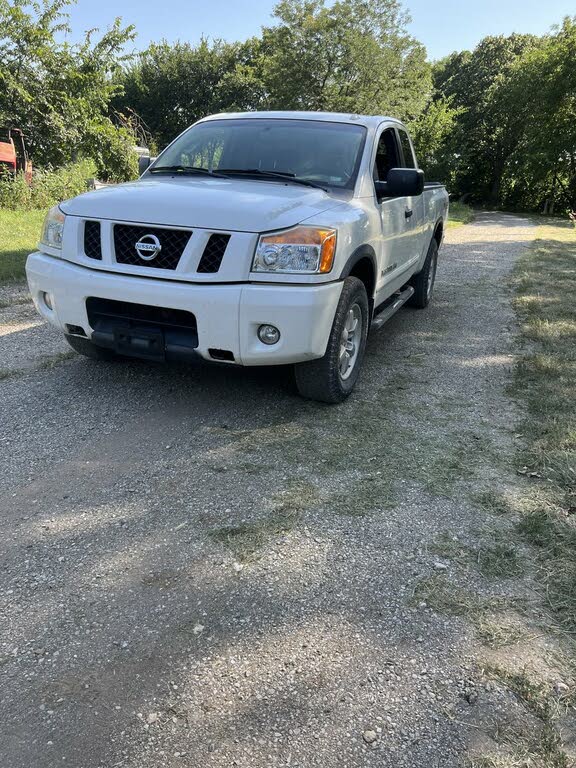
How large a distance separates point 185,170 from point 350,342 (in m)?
1.86

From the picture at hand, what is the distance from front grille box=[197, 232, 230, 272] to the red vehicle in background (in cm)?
1094

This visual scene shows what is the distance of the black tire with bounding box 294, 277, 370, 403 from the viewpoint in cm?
363

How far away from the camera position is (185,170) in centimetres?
445

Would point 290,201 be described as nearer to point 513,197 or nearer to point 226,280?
point 226,280

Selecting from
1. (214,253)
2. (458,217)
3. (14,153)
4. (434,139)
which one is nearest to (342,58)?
(434,139)

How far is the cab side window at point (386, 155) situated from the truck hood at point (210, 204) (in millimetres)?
1028

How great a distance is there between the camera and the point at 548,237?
1739 cm

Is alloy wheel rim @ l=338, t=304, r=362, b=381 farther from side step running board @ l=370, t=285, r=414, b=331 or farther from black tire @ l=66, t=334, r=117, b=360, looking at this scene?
black tire @ l=66, t=334, r=117, b=360

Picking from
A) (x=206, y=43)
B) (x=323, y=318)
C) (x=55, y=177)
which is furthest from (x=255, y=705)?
(x=206, y=43)

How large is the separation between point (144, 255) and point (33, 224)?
8.08 metres

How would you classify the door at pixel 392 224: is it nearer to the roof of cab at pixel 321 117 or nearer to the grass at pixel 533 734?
the roof of cab at pixel 321 117

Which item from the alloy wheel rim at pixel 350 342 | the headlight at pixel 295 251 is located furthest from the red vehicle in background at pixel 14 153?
the headlight at pixel 295 251

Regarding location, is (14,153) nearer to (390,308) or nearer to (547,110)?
(390,308)

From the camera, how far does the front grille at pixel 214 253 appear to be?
324 cm
